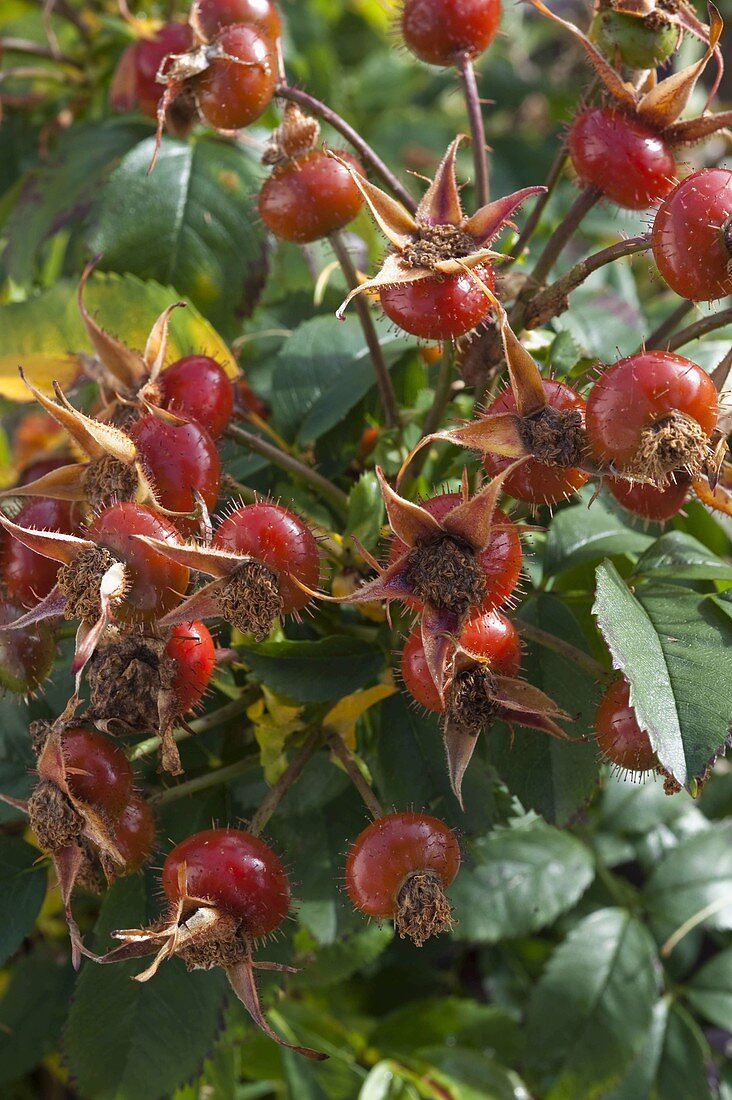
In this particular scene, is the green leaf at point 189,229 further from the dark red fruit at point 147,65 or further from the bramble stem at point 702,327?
the bramble stem at point 702,327

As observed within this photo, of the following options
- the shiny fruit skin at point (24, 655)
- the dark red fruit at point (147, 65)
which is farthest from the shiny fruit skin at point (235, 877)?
the dark red fruit at point (147, 65)

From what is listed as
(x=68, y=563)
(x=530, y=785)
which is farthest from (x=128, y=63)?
(x=530, y=785)

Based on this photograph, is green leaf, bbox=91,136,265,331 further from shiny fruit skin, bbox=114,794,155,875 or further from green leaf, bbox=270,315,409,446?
shiny fruit skin, bbox=114,794,155,875

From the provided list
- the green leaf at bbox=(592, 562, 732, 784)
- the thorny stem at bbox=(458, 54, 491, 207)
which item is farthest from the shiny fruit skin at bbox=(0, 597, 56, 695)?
the thorny stem at bbox=(458, 54, 491, 207)

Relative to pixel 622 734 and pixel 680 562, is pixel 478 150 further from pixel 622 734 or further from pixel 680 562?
pixel 622 734

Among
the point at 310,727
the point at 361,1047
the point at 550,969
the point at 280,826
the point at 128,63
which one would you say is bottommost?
the point at 361,1047

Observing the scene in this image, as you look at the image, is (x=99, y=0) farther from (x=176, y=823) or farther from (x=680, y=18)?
(x=176, y=823)

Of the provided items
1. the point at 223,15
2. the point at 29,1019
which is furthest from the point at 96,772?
the point at 29,1019
